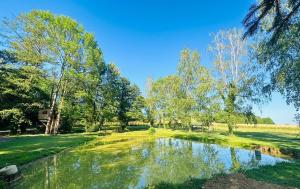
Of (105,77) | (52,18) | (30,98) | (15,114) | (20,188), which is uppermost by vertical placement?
(52,18)

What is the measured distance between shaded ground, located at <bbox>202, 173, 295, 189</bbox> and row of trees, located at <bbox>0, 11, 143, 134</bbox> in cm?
3356

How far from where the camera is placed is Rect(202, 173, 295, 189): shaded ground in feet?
30.5

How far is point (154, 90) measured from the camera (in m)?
66.0

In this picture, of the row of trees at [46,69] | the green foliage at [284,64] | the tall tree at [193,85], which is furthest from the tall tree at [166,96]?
the green foliage at [284,64]

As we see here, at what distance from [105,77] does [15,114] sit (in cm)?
2532

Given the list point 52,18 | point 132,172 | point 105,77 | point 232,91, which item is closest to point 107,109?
point 105,77

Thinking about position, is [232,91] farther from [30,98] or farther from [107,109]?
[30,98]

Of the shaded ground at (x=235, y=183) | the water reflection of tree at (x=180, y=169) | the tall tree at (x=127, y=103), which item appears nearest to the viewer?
the shaded ground at (x=235, y=183)

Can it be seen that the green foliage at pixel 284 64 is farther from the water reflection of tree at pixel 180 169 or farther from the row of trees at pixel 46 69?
the row of trees at pixel 46 69

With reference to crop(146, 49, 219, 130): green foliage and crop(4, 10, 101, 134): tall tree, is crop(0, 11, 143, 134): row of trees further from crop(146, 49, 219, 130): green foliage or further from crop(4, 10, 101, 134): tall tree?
crop(146, 49, 219, 130): green foliage

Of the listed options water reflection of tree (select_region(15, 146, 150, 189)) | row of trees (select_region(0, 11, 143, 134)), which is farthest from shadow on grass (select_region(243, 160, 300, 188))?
row of trees (select_region(0, 11, 143, 134))

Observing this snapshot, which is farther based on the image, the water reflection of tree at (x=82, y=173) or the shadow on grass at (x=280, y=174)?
the water reflection of tree at (x=82, y=173)

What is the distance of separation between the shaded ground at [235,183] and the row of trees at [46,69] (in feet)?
110

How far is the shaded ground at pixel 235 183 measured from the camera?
9.28 meters
